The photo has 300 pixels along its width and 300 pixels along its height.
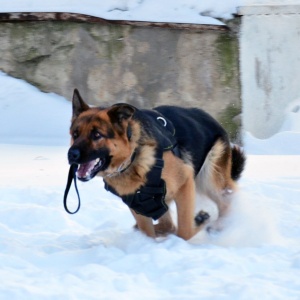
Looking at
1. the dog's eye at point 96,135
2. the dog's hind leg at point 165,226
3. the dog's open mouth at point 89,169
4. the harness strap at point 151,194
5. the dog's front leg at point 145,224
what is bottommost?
the dog's hind leg at point 165,226

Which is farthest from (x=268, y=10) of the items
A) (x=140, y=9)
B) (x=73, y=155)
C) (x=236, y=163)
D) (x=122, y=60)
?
(x=73, y=155)

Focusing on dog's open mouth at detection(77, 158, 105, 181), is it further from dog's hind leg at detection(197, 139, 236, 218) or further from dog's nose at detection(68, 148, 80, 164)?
dog's hind leg at detection(197, 139, 236, 218)

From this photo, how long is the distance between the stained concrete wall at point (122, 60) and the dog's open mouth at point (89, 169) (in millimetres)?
5950

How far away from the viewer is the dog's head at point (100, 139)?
4.90 meters

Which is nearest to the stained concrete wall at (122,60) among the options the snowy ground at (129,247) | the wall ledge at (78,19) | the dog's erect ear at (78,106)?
the wall ledge at (78,19)

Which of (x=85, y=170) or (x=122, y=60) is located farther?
(x=122, y=60)

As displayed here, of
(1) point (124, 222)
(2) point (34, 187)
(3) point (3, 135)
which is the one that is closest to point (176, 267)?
(1) point (124, 222)

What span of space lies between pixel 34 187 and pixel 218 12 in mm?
4610

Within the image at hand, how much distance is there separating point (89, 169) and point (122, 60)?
6100mm

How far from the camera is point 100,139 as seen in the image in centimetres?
498

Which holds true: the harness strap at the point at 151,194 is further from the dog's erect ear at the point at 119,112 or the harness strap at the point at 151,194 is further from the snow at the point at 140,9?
the snow at the point at 140,9

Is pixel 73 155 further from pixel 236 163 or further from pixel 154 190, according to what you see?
pixel 236 163

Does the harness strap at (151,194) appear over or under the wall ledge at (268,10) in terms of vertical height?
over

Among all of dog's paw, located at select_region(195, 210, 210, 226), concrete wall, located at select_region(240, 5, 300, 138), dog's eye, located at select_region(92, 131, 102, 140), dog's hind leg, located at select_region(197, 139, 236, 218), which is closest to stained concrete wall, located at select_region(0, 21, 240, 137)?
concrete wall, located at select_region(240, 5, 300, 138)
